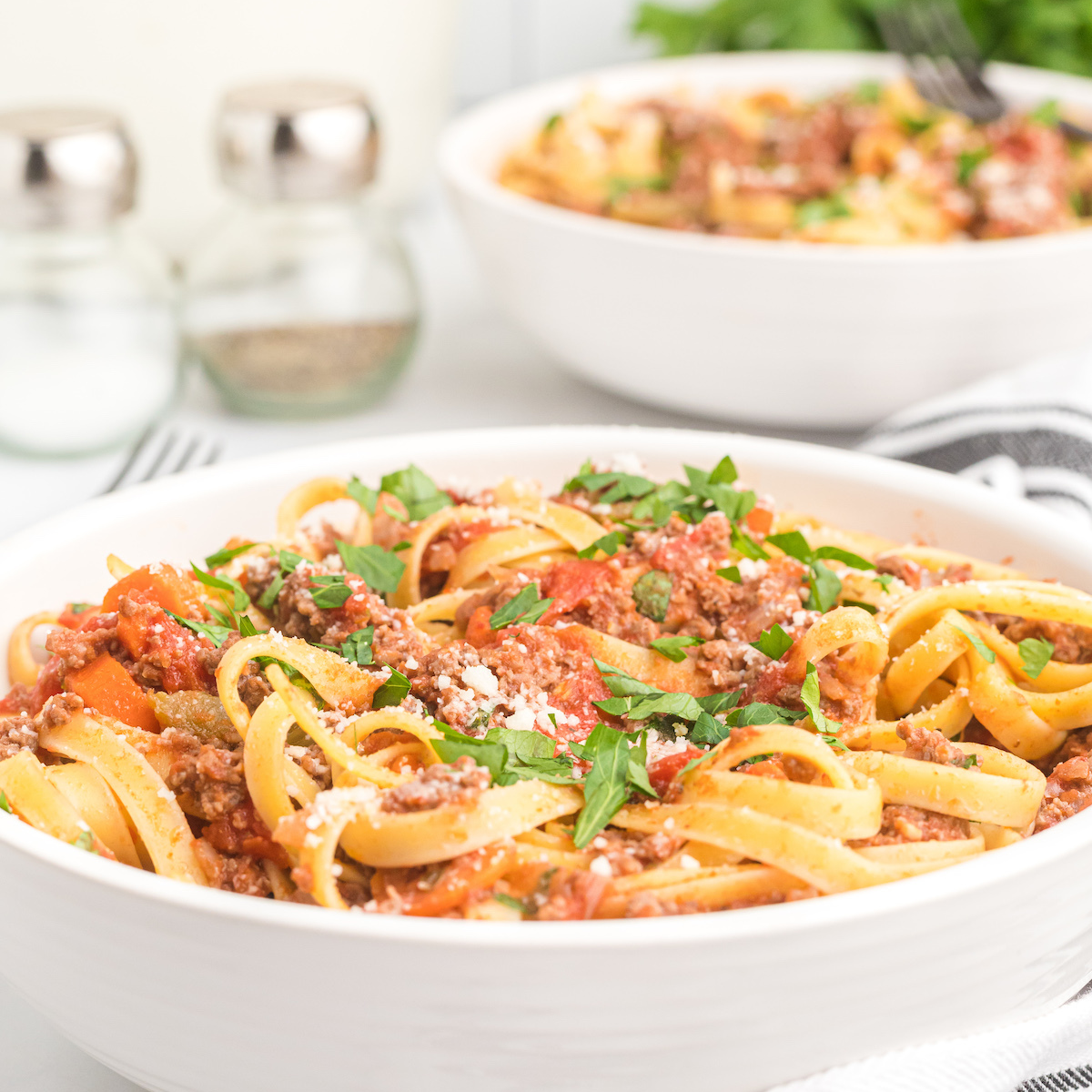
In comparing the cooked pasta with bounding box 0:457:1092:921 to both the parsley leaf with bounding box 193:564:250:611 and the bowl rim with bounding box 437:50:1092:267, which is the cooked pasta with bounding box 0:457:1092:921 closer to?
the parsley leaf with bounding box 193:564:250:611

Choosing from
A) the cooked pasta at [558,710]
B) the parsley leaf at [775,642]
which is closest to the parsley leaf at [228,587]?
the cooked pasta at [558,710]

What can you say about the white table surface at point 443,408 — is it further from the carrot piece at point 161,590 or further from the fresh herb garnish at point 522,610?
the fresh herb garnish at point 522,610

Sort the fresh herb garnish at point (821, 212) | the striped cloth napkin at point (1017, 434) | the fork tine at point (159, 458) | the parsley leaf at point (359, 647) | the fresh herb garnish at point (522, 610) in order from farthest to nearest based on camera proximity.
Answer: the fresh herb garnish at point (821, 212)
the fork tine at point (159, 458)
the striped cloth napkin at point (1017, 434)
the fresh herb garnish at point (522, 610)
the parsley leaf at point (359, 647)

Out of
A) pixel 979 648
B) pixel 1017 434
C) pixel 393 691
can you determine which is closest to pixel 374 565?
pixel 393 691

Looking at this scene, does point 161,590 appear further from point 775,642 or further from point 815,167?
point 815,167

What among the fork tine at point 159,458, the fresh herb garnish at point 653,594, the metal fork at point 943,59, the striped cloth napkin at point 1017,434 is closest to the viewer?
the fresh herb garnish at point 653,594

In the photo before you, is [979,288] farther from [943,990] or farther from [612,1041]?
[612,1041]
